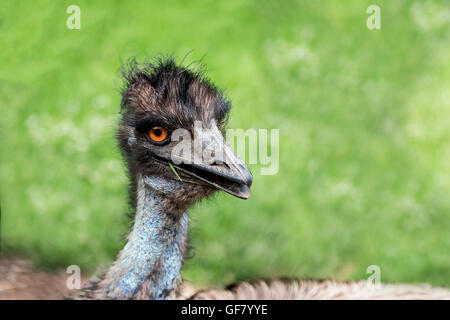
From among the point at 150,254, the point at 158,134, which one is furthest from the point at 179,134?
the point at 150,254

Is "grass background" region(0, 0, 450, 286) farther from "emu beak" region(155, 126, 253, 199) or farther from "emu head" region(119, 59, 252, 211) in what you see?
"emu beak" region(155, 126, 253, 199)

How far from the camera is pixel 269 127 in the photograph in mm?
4469

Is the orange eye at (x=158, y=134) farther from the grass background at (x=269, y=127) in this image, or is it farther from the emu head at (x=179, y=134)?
the grass background at (x=269, y=127)

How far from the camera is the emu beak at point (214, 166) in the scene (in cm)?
218

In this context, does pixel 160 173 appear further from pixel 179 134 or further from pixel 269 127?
pixel 269 127

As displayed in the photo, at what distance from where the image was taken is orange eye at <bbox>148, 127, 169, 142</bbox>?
7.79 ft

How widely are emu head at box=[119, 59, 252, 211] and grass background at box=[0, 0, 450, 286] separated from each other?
1307 mm

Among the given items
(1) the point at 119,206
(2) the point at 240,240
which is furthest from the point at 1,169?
Answer: (2) the point at 240,240

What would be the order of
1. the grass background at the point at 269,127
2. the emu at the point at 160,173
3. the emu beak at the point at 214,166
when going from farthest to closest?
the grass background at the point at 269,127, the emu at the point at 160,173, the emu beak at the point at 214,166

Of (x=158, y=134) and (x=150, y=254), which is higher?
(x=158, y=134)

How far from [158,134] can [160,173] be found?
14 centimetres

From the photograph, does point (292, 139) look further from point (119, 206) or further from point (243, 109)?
point (119, 206)

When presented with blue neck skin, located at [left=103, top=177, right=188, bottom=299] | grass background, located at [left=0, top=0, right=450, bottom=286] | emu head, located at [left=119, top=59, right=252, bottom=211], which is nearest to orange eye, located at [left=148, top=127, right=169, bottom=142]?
emu head, located at [left=119, top=59, right=252, bottom=211]

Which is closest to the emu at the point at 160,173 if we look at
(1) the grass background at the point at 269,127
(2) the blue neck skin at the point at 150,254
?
(2) the blue neck skin at the point at 150,254
